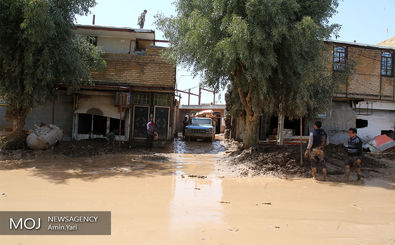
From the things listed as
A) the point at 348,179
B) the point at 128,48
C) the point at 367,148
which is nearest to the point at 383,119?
the point at 367,148

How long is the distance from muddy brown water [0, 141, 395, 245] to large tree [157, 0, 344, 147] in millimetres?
3580

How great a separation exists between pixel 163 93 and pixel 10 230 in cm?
1199

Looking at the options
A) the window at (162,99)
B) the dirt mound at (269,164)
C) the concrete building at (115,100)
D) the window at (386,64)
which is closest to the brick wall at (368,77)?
the window at (386,64)

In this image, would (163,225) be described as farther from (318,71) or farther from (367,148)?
(367,148)

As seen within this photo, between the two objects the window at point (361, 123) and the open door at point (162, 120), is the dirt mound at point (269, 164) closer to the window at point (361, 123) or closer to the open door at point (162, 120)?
the open door at point (162, 120)

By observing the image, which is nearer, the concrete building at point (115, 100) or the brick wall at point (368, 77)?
the concrete building at point (115, 100)

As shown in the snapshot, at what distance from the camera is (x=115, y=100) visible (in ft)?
44.3

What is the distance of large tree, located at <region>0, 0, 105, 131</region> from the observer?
869 cm

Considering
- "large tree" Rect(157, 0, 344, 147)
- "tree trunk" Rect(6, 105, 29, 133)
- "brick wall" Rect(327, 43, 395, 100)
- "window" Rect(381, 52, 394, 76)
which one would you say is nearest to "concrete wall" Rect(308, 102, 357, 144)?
"brick wall" Rect(327, 43, 395, 100)

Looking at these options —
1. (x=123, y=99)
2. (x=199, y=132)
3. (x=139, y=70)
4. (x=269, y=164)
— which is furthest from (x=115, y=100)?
(x=269, y=164)

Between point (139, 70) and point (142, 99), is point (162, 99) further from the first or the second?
point (139, 70)

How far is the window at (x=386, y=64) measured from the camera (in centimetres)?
1608

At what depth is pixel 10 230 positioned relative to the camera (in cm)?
349

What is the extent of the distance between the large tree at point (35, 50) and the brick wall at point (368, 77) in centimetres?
1508
